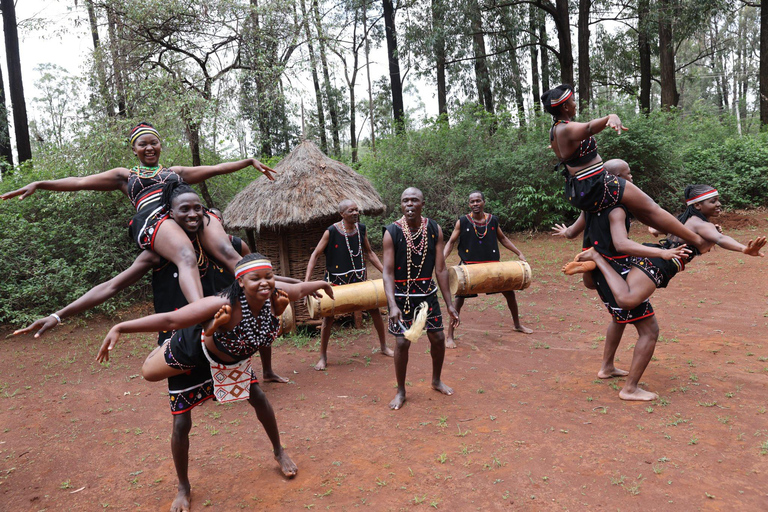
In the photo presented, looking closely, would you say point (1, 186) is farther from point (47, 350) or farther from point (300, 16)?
point (300, 16)

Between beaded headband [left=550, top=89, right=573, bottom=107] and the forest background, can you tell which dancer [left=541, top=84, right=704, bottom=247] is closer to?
beaded headband [left=550, top=89, right=573, bottom=107]

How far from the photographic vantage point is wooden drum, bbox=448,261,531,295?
6469 millimetres

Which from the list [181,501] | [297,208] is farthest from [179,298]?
[297,208]

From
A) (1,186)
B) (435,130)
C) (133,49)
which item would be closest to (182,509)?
(133,49)

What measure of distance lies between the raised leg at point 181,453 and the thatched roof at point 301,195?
173 inches

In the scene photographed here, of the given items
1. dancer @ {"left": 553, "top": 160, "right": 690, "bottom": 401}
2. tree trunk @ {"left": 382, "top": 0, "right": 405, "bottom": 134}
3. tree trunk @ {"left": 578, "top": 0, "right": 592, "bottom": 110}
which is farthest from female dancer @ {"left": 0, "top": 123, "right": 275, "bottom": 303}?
tree trunk @ {"left": 382, "top": 0, "right": 405, "bottom": 134}

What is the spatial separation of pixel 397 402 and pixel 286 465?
1.40 m

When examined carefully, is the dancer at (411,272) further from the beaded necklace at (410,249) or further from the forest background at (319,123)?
the forest background at (319,123)

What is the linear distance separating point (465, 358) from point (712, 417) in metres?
2.75

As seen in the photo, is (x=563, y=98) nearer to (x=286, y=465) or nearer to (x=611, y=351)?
(x=611, y=351)

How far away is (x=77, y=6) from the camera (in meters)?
10.2

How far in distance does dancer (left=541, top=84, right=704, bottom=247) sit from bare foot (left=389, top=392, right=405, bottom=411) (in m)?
→ 2.48

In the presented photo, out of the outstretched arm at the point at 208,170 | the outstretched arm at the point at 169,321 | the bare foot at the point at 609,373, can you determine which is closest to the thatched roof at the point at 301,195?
the outstretched arm at the point at 208,170

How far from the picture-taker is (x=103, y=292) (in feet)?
11.0
